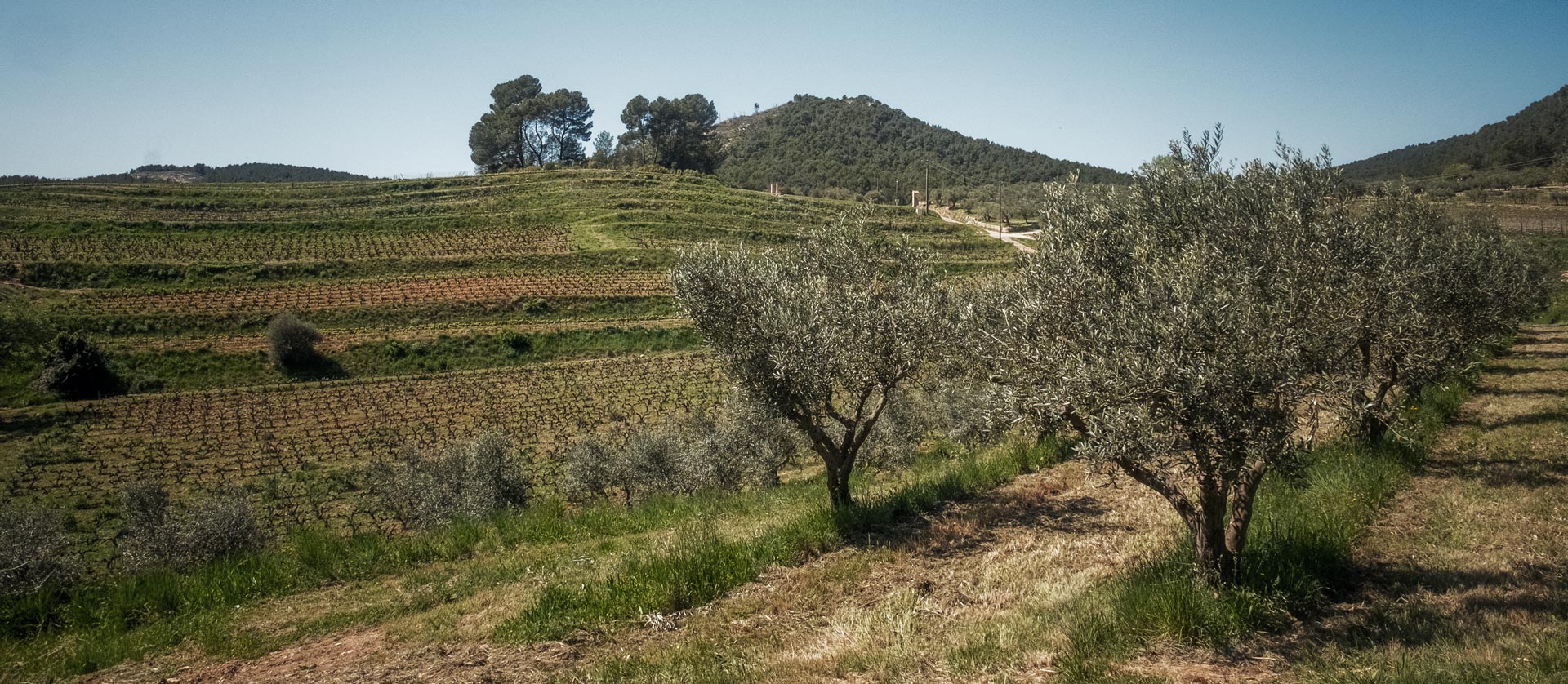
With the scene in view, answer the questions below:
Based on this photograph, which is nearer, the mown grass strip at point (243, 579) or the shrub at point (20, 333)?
the mown grass strip at point (243, 579)

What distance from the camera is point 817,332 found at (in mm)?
12289

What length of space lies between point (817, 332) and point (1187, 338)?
20.9 ft

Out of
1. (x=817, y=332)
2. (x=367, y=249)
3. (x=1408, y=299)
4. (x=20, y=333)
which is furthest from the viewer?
(x=367, y=249)

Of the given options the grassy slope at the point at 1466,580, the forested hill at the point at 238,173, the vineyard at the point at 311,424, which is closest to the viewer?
the grassy slope at the point at 1466,580

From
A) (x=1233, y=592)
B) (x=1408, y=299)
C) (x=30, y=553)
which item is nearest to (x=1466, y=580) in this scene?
(x=1233, y=592)

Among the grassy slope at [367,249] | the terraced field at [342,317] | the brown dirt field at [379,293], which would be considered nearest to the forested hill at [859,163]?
the grassy slope at [367,249]

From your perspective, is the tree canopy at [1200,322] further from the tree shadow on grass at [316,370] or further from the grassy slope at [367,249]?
the tree shadow on grass at [316,370]

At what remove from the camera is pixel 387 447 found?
132 feet

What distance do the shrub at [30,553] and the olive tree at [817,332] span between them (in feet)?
32.4

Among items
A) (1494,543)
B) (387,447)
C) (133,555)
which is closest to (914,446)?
(1494,543)

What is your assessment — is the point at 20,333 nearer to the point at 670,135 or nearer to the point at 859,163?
the point at 670,135

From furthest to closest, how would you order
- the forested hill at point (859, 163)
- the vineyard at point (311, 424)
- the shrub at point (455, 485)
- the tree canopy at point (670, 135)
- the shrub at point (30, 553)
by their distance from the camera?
the forested hill at point (859, 163)
the tree canopy at point (670, 135)
the vineyard at point (311, 424)
the shrub at point (455, 485)
the shrub at point (30, 553)

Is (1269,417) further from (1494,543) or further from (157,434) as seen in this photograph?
(157,434)

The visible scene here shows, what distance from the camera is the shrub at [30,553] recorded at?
413 inches
